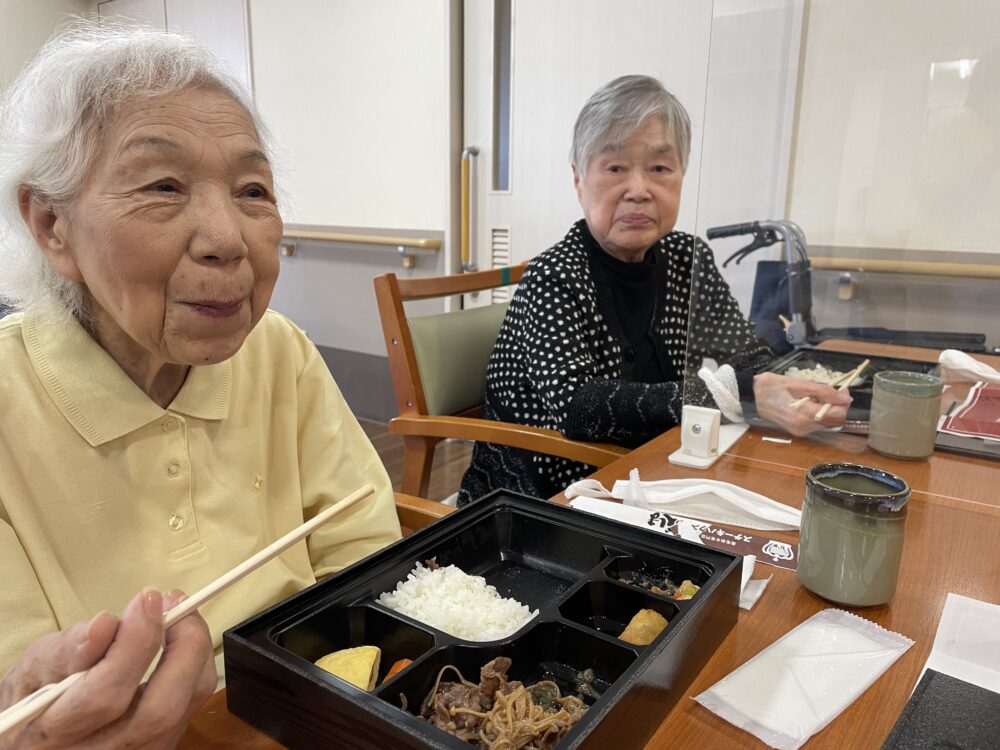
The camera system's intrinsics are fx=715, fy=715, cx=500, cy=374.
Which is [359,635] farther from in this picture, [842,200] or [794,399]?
[842,200]

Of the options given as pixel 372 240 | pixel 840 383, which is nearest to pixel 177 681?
pixel 840 383

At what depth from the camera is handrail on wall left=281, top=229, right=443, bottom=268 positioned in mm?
3459

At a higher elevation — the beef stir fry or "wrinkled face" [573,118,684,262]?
"wrinkled face" [573,118,684,262]

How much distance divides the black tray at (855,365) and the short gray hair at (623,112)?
0.61 meters

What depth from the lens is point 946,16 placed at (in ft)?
4.25

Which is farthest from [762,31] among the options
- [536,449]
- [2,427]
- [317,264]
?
[317,264]

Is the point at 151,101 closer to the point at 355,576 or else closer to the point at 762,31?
the point at 355,576

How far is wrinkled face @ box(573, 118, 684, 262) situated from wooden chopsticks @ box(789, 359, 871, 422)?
0.55m

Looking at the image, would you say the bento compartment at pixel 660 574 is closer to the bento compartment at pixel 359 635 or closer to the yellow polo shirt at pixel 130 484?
the bento compartment at pixel 359 635

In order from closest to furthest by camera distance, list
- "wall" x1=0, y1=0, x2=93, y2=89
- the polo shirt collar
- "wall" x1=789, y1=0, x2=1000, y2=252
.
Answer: the polo shirt collar
"wall" x1=789, y1=0, x2=1000, y2=252
"wall" x1=0, y1=0, x2=93, y2=89

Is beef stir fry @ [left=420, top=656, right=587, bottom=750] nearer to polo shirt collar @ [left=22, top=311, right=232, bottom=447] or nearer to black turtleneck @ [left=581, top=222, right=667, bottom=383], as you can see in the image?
polo shirt collar @ [left=22, top=311, right=232, bottom=447]

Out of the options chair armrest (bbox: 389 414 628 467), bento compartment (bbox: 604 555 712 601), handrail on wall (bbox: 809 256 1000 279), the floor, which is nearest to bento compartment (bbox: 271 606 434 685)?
bento compartment (bbox: 604 555 712 601)

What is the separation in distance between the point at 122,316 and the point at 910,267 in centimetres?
144

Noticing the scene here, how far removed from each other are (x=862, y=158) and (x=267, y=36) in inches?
137
